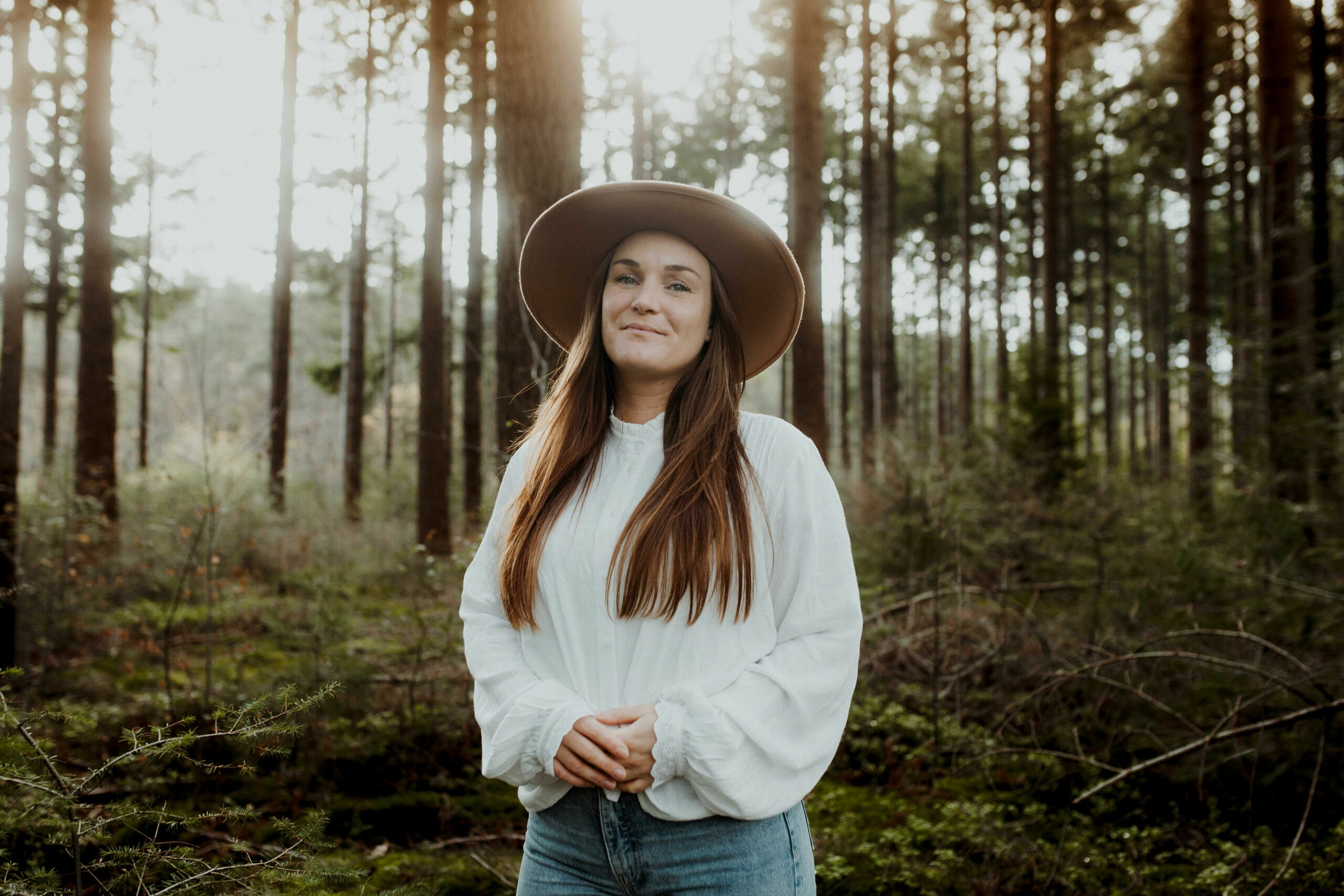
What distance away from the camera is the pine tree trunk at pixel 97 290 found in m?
7.99

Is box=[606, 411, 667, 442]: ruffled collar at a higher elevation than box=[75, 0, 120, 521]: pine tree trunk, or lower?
lower

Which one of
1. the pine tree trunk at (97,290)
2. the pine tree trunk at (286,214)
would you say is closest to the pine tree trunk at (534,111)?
the pine tree trunk at (97,290)

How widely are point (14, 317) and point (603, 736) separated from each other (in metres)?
12.0

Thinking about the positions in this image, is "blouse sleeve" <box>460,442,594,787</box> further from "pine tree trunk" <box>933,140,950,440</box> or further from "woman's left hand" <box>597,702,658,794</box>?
"pine tree trunk" <box>933,140,950,440</box>

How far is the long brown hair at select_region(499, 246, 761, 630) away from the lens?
1.65 m

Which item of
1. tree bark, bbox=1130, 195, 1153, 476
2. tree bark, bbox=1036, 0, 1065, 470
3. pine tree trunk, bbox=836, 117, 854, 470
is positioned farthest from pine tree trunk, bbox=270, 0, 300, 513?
tree bark, bbox=1130, 195, 1153, 476

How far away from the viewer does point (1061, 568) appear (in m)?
7.98

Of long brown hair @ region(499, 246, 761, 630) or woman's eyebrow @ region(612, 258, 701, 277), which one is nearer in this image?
long brown hair @ region(499, 246, 761, 630)

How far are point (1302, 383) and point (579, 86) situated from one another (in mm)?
5062

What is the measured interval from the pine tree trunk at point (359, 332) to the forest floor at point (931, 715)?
26.2 feet

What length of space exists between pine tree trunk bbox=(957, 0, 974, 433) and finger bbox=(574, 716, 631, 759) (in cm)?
1586

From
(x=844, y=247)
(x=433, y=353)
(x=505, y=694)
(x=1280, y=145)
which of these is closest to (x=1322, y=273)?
(x=1280, y=145)

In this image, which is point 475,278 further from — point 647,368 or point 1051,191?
point 647,368

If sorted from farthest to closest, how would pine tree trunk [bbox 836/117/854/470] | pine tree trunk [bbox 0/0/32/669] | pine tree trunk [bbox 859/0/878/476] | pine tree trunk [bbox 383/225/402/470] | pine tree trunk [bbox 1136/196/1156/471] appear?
pine tree trunk [bbox 1136/196/1156/471]
pine tree trunk [bbox 836/117/854/470]
pine tree trunk [bbox 383/225/402/470]
pine tree trunk [bbox 859/0/878/476]
pine tree trunk [bbox 0/0/32/669]
